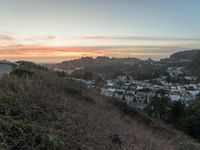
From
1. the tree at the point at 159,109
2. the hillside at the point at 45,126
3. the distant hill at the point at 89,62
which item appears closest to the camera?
the hillside at the point at 45,126

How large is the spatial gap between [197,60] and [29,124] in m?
92.5

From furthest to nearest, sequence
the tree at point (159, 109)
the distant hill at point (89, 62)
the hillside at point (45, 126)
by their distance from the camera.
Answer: the distant hill at point (89, 62) < the tree at point (159, 109) < the hillside at point (45, 126)

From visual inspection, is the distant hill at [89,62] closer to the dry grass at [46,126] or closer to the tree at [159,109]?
the tree at [159,109]

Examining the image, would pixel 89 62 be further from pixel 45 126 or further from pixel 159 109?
pixel 45 126

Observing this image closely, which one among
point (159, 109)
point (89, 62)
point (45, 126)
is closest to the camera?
point (45, 126)

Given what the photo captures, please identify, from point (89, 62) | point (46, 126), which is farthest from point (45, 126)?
point (89, 62)

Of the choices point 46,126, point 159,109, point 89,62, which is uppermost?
point 46,126

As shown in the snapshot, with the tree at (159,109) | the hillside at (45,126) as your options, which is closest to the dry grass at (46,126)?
the hillside at (45,126)

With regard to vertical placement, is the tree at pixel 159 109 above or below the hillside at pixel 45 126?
below

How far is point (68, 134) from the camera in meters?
6.50

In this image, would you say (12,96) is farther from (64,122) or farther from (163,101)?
(163,101)

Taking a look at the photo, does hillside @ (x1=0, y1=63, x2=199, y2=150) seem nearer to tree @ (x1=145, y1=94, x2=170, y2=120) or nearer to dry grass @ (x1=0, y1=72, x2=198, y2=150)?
dry grass @ (x1=0, y1=72, x2=198, y2=150)

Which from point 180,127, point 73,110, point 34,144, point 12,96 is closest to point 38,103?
point 12,96

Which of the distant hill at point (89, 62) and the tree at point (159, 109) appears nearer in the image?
the tree at point (159, 109)
